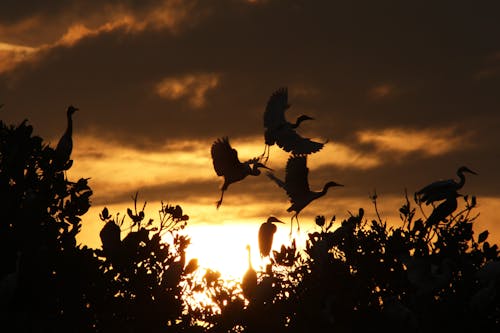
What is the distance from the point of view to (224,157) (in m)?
17.2

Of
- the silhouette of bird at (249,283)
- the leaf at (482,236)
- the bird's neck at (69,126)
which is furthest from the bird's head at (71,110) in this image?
the leaf at (482,236)

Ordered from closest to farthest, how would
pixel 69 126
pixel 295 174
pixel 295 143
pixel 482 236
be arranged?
pixel 295 143
pixel 295 174
pixel 482 236
pixel 69 126

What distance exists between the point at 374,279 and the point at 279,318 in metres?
3.36

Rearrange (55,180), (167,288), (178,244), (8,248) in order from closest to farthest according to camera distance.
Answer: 1. (8,248)
2. (55,180)
3. (167,288)
4. (178,244)

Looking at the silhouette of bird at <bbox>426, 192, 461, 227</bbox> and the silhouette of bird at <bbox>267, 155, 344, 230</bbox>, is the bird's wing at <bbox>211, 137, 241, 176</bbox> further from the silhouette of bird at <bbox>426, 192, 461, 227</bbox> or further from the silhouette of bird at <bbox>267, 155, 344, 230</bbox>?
the silhouette of bird at <bbox>426, 192, 461, 227</bbox>

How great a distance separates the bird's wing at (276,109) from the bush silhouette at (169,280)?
3153 millimetres

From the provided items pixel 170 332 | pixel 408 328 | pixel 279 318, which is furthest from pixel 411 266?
pixel 170 332

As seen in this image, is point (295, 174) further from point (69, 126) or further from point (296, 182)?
point (69, 126)

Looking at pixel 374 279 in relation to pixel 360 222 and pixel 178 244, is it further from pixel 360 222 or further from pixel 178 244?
pixel 178 244

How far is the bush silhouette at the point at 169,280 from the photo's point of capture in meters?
17.0

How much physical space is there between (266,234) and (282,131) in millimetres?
2769

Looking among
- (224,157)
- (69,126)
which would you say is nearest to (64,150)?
(69,126)

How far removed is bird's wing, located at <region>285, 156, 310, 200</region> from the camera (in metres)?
18.0

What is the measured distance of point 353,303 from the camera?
1894 centimetres
